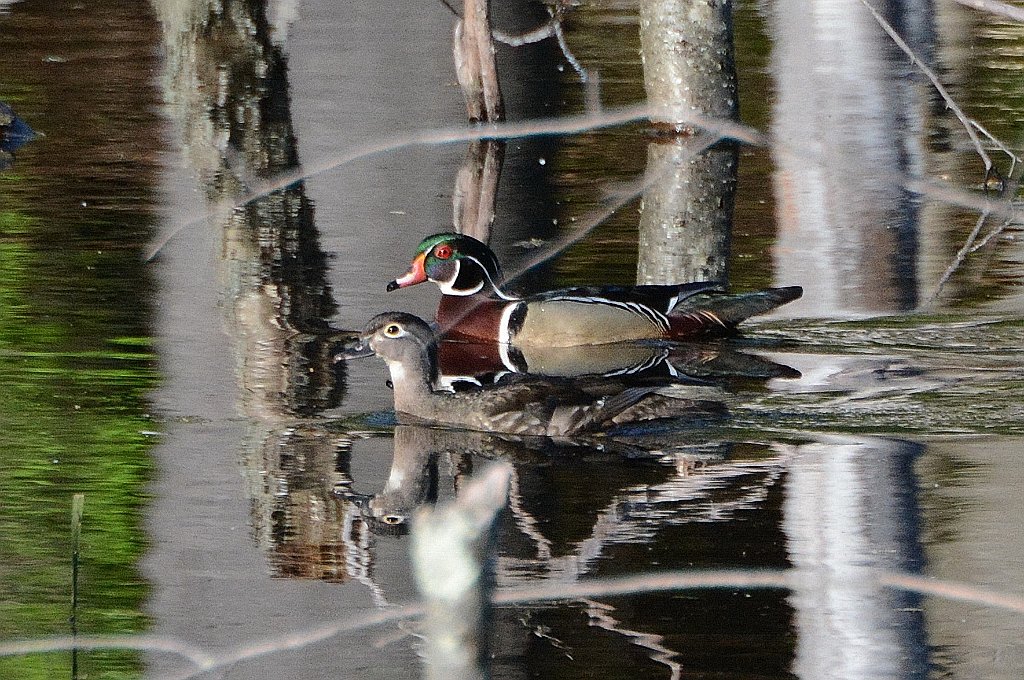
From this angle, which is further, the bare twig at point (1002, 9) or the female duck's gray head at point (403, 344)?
the female duck's gray head at point (403, 344)

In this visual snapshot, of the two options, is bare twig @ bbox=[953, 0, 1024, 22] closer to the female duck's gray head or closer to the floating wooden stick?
the floating wooden stick

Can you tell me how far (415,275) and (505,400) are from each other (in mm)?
2327

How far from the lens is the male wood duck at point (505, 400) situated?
7805 mm

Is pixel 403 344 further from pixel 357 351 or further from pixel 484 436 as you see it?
pixel 484 436

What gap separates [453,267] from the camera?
397 inches

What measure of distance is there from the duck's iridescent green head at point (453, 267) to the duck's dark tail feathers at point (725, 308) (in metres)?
1.11

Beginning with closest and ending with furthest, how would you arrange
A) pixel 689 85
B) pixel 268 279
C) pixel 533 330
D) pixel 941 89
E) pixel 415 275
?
1. pixel 941 89
2. pixel 533 330
3. pixel 415 275
4. pixel 268 279
5. pixel 689 85

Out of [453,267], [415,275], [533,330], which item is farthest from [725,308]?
[415,275]

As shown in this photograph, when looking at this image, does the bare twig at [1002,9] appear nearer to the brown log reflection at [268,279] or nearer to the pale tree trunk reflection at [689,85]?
the brown log reflection at [268,279]

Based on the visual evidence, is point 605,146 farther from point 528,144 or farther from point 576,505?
point 576,505

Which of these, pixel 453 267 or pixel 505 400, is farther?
pixel 453 267

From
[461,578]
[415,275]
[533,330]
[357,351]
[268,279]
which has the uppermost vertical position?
[268,279]

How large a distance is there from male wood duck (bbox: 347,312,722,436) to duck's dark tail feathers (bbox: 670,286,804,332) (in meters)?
1.16

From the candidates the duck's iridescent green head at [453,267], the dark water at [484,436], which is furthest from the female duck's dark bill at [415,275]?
the dark water at [484,436]
